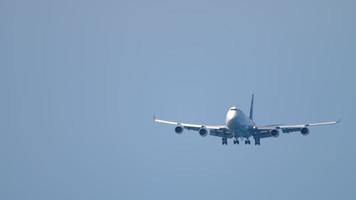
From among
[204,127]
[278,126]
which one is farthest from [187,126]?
[278,126]

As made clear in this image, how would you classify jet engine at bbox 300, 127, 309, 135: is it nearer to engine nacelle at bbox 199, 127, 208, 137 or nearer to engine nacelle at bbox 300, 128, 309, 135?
engine nacelle at bbox 300, 128, 309, 135

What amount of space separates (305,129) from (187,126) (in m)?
14.1

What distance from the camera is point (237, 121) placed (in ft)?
364

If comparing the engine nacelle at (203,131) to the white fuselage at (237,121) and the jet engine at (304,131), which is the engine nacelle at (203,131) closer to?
the white fuselage at (237,121)

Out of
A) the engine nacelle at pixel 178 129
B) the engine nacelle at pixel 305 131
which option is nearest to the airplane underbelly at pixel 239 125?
the engine nacelle at pixel 305 131

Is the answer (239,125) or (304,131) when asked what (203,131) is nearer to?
(239,125)

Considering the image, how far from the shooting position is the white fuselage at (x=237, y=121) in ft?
364

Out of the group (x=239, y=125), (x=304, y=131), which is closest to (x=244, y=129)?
(x=239, y=125)

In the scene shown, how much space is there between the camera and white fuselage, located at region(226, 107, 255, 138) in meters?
111

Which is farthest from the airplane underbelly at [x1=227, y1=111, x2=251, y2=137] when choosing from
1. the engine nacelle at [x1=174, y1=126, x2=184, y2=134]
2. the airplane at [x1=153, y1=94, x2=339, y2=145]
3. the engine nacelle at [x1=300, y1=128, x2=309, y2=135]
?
the engine nacelle at [x1=174, y1=126, x2=184, y2=134]

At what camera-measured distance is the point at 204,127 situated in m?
117

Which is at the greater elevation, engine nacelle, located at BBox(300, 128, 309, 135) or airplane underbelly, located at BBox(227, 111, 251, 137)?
airplane underbelly, located at BBox(227, 111, 251, 137)

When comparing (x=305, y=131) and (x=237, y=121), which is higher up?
(x=237, y=121)

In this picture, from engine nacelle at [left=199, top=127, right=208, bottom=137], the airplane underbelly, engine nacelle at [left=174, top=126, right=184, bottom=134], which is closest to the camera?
the airplane underbelly
